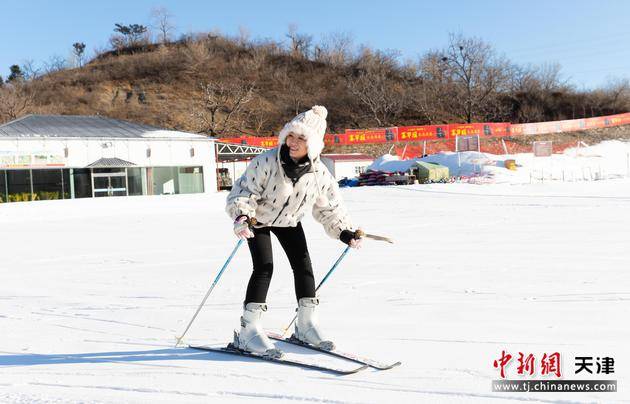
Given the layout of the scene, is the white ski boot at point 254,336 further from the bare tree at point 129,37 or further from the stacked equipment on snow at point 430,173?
the bare tree at point 129,37

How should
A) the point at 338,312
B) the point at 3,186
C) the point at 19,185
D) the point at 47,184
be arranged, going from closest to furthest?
the point at 338,312, the point at 3,186, the point at 19,185, the point at 47,184

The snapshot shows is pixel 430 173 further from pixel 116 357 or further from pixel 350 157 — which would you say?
pixel 116 357

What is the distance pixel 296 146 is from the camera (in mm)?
3568

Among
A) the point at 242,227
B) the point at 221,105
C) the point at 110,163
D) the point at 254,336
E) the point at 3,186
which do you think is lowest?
the point at 254,336

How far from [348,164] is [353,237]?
37.5 m

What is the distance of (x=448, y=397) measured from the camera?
2.75 meters

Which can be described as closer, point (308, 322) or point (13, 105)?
point (308, 322)

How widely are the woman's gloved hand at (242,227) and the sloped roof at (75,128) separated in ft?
86.0

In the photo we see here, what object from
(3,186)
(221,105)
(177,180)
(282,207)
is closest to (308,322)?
(282,207)

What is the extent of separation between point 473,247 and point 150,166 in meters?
23.7

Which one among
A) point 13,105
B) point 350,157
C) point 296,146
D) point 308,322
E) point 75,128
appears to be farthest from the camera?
point 13,105

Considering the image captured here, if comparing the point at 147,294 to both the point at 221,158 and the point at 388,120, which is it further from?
the point at 388,120

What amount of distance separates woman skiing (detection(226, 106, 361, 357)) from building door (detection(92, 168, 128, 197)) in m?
27.1

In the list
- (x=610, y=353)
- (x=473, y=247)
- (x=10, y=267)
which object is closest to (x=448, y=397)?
(x=610, y=353)
